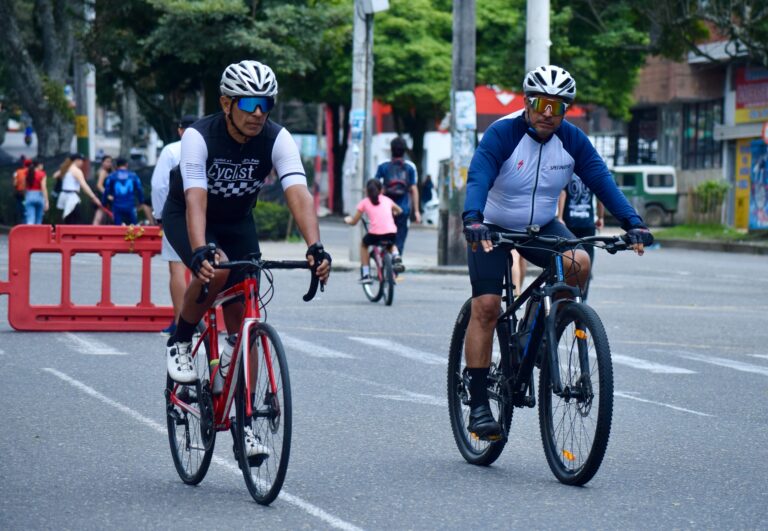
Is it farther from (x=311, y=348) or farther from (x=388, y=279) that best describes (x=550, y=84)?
(x=388, y=279)

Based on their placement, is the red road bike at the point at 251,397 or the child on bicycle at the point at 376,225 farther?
the child on bicycle at the point at 376,225

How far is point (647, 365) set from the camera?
12.6 metres

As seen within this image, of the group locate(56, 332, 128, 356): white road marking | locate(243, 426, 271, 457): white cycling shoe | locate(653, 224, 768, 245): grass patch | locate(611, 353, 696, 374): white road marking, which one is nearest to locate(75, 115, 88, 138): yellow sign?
locate(653, 224, 768, 245): grass patch

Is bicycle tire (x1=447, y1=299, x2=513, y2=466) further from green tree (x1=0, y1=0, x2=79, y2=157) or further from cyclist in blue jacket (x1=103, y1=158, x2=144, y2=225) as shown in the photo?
green tree (x1=0, y1=0, x2=79, y2=157)

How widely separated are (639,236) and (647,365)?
5.38m

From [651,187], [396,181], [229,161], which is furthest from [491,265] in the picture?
[651,187]

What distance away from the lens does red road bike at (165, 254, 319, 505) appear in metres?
6.47

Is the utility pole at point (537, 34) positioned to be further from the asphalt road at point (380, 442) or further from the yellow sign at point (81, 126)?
the yellow sign at point (81, 126)

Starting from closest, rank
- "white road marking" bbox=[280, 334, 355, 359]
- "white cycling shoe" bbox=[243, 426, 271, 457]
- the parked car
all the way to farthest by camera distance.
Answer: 1. "white cycling shoe" bbox=[243, 426, 271, 457]
2. "white road marking" bbox=[280, 334, 355, 359]
3. the parked car

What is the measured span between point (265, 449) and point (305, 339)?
24.6 ft

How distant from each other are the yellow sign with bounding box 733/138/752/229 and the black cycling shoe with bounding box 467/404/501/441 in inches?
1662

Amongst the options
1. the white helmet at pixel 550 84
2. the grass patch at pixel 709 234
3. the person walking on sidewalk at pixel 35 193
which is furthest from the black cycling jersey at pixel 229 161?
the grass patch at pixel 709 234

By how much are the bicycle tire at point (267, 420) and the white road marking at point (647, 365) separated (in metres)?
6.01

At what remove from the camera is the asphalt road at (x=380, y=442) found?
21.7ft
